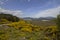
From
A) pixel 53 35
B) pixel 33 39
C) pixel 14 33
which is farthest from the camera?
pixel 14 33

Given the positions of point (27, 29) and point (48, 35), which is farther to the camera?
point (27, 29)

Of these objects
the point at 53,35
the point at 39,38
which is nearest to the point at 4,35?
the point at 39,38

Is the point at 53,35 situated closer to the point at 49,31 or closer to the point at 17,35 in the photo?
A: the point at 49,31

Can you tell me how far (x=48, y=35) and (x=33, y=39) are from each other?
279cm

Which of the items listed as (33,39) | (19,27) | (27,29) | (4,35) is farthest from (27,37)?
(19,27)

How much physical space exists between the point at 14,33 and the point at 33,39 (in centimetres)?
373

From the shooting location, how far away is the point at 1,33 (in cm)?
2289

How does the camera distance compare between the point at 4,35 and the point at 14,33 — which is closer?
the point at 4,35

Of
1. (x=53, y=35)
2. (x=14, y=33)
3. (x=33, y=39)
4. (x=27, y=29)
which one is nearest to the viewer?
(x=33, y=39)

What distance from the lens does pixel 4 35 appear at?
71.6ft

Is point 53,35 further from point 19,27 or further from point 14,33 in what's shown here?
point 19,27

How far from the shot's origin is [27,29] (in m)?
26.1

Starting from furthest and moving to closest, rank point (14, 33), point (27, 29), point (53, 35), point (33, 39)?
point (27, 29) < point (14, 33) < point (53, 35) < point (33, 39)

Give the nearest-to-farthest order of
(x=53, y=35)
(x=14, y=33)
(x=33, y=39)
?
(x=33, y=39) → (x=53, y=35) → (x=14, y=33)
